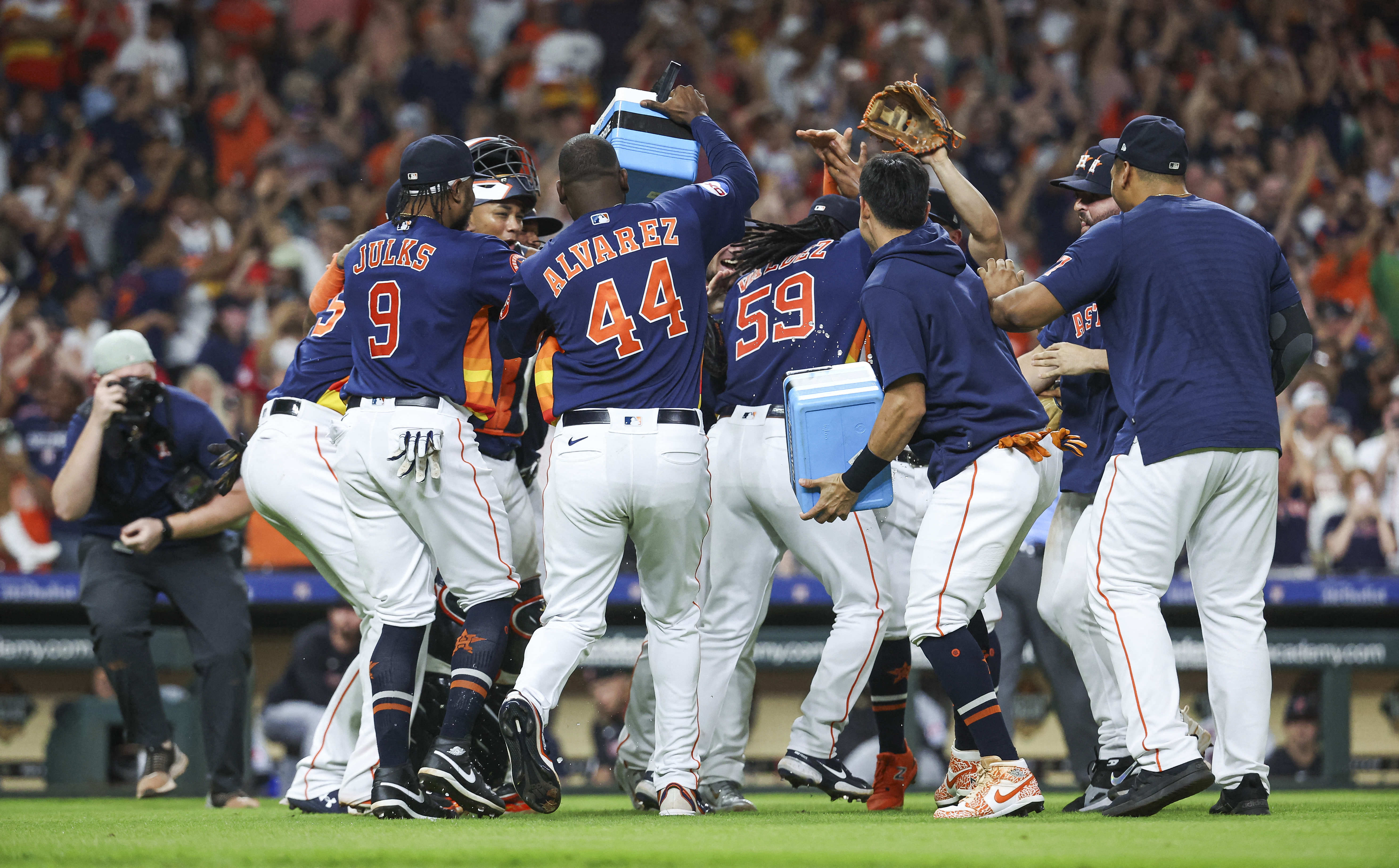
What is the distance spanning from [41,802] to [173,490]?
1.84 metres

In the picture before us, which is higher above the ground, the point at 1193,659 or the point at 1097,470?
the point at 1097,470

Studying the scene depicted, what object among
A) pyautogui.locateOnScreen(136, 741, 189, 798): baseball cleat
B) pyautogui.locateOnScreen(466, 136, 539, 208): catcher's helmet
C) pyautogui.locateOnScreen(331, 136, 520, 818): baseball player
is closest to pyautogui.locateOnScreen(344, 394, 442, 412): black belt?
pyautogui.locateOnScreen(331, 136, 520, 818): baseball player

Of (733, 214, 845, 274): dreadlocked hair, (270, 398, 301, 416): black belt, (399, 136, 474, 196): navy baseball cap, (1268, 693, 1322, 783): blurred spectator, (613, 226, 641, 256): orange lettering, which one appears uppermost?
(399, 136, 474, 196): navy baseball cap

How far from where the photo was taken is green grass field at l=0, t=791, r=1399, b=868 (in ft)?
10.6

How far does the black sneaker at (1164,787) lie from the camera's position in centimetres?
420

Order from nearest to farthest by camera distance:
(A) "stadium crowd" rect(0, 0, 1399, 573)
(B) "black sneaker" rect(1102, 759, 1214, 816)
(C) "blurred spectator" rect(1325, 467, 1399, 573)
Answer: (B) "black sneaker" rect(1102, 759, 1214, 816) → (C) "blurred spectator" rect(1325, 467, 1399, 573) → (A) "stadium crowd" rect(0, 0, 1399, 573)

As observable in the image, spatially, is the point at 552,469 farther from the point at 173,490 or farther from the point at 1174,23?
the point at 1174,23

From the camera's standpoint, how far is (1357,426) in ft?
32.9

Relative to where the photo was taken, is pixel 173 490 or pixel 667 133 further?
pixel 173 490

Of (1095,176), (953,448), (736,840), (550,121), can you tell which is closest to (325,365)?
(953,448)

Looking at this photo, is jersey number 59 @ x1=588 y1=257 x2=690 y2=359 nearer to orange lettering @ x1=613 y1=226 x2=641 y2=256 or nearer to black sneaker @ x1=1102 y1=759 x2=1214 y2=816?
orange lettering @ x1=613 y1=226 x2=641 y2=256

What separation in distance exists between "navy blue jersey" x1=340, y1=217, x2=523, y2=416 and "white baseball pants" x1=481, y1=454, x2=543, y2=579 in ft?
1.78

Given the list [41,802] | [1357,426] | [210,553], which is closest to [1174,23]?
[1357,426]

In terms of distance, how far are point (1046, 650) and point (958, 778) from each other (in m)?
2.41
